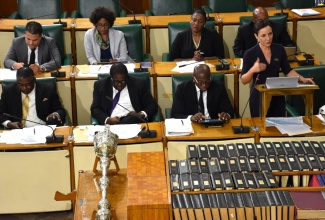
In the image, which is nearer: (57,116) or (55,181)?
(55,181)

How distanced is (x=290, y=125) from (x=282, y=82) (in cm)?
36

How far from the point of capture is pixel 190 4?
8.33 meters

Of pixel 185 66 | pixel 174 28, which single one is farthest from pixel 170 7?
pixel 185 66

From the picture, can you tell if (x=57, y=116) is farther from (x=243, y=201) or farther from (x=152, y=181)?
(x=243, y=201)

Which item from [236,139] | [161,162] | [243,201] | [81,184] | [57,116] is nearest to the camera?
[243,201]

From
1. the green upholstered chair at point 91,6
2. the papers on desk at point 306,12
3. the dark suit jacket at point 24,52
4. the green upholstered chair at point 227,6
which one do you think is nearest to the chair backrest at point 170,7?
the green upholstered chair at point 227,6

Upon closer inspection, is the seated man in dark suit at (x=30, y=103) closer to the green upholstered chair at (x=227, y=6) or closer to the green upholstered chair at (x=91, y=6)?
the green upholstered chair at (x=91, y=6)

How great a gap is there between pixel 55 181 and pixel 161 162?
69.0 inches

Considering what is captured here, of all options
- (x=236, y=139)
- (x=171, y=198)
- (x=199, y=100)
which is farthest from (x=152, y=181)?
(x=199, y=100)

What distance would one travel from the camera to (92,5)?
830cm

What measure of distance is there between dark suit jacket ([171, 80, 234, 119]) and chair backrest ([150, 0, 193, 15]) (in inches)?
98.3

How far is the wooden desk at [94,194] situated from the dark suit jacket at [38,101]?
1787 millimetres

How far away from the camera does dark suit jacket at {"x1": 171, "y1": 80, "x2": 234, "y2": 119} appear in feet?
19.5

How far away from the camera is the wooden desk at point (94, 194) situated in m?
3.88
